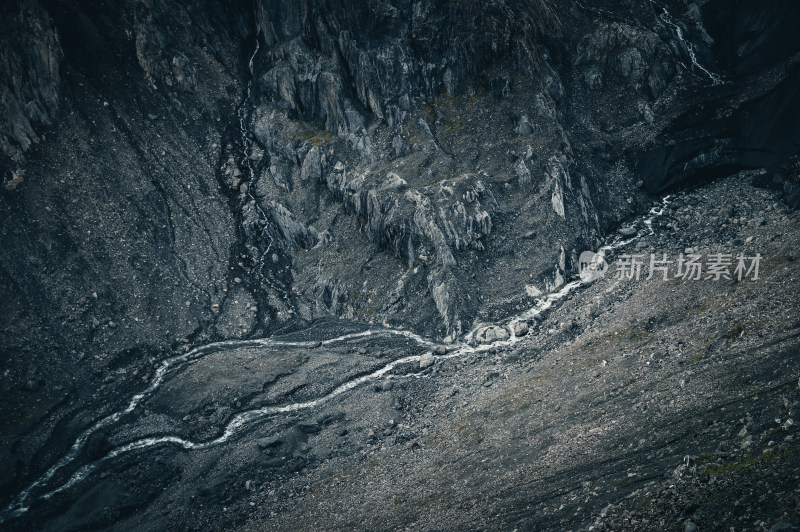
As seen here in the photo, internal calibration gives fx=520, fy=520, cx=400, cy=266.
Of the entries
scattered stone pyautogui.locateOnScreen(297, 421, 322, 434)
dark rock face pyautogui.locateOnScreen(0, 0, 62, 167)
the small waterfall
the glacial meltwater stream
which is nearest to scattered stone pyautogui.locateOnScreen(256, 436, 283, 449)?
scattered stone pyautogui.locateOnScreen(297, 421, 322, 434)

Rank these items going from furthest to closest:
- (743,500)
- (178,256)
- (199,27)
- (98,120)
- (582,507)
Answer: (199,27), (98,120), (178,256), (582,507), (743,500)

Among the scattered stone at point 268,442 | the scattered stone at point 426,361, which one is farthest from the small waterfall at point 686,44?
the scattered stone at point 268,442

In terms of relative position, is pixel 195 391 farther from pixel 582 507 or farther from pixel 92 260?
pixel 582 507

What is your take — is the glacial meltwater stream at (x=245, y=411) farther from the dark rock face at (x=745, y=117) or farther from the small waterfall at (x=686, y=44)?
the small waterfall at (x=686, y=44)

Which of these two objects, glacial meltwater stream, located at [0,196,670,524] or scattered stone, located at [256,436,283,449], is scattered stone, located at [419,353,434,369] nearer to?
glacial meltwater stream, located at [0,196,670,524]

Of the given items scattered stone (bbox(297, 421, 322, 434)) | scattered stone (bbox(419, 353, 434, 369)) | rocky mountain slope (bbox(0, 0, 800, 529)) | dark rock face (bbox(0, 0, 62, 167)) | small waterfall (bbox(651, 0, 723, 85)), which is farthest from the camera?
small waterfall (bbox(651, 0, 723, 85))

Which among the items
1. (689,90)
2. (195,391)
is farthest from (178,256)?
(689,90)
